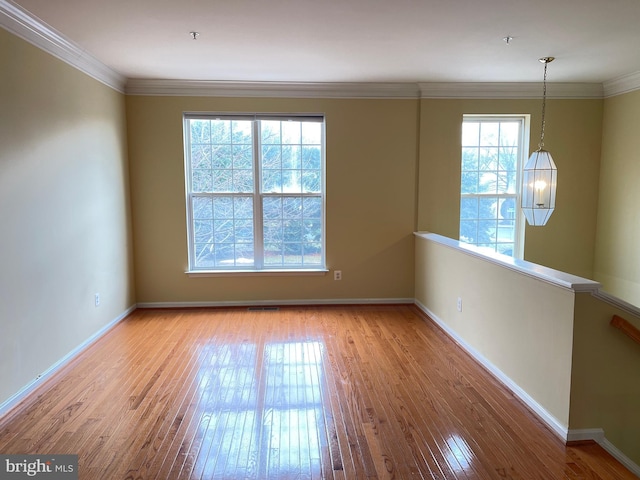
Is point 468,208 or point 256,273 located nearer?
point 256,273

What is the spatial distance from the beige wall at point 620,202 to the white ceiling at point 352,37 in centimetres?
45

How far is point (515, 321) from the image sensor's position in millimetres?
2732

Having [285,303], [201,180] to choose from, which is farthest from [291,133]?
[285,303]

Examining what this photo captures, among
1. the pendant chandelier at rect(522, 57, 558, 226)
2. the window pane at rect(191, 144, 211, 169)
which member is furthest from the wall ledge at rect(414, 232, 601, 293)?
the window pane at rect(191, 144, 211, 169)

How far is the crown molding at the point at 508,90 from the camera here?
462 cm

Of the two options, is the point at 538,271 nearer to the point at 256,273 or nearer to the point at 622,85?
the point at 256,273

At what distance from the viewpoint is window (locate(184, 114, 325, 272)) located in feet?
15.4

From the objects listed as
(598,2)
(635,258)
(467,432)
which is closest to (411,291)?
(635,258)

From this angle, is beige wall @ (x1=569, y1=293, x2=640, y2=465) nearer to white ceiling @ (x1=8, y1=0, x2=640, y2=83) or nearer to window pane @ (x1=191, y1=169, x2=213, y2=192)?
white ceiling @ (x1=8, y1=0, x2=640, y2=83)

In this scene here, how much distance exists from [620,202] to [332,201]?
126 inches

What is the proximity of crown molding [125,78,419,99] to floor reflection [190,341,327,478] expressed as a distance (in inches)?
110

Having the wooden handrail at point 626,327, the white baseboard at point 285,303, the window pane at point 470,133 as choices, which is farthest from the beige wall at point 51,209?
the window pane at point 470,133

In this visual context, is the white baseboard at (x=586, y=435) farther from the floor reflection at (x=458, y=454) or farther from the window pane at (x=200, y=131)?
the window pane at (x=200, y=131)

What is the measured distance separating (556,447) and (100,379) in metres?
3.01
